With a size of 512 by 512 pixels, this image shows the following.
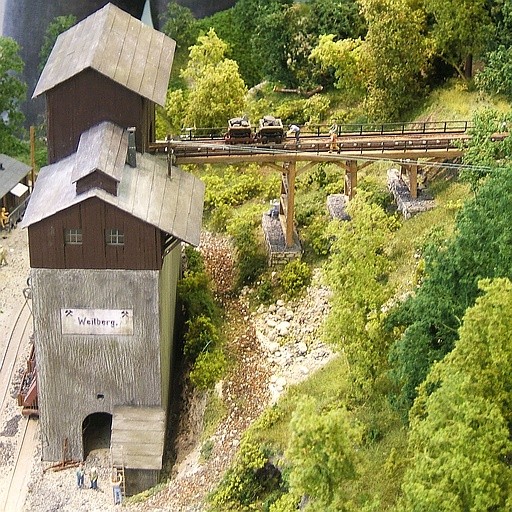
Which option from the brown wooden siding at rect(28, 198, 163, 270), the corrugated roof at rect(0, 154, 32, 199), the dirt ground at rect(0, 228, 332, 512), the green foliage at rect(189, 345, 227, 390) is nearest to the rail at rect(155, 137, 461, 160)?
the dirt ground at rect(0, 228, 332, 512)

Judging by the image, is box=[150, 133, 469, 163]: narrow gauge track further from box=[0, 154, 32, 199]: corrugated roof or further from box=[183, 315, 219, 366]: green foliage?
box=[0, 154, 32, 199]: corrugated roof

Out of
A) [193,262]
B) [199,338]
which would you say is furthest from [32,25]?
[199,338]

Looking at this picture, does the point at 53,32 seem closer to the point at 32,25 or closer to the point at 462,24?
the point at 32,25

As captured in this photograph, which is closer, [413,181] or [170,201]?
[170,201]

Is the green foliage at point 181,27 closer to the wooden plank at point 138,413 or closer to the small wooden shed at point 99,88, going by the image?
the small wooden shed at point 99,88

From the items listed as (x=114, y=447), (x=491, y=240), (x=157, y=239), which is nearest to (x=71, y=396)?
(x=114, y=447)

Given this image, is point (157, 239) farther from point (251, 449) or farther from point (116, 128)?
point (251, 449)

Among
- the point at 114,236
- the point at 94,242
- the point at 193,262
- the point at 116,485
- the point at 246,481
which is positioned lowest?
the point at 116,485
